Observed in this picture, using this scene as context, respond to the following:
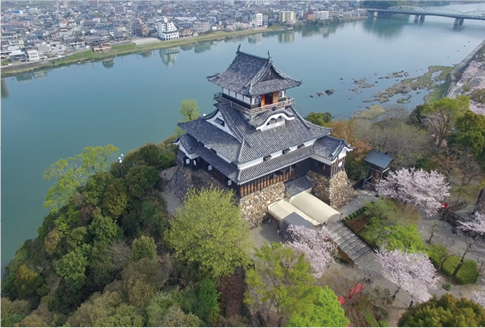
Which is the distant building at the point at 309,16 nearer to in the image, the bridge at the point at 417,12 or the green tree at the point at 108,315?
the bridge at the point at 417,12

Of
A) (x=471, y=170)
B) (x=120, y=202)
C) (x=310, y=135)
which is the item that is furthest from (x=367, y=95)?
(x=120, y=202)

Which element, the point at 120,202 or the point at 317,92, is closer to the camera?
the point at 120,202

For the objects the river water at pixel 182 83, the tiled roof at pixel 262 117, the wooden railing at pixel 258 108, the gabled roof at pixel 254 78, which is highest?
the gabled roof at pixel 254 78

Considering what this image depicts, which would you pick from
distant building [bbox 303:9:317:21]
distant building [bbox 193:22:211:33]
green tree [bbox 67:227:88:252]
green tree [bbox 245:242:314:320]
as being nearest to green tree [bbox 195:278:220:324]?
green tree [bbox 245:242:314:320]

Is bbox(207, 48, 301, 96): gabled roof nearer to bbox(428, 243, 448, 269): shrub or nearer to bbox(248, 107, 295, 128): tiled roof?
bbox(248, 107, 295, 128): tiled roof

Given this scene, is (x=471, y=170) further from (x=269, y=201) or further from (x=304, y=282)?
(x=304, y=282)

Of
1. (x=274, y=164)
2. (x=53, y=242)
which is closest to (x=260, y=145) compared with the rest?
(x=274, y=164)

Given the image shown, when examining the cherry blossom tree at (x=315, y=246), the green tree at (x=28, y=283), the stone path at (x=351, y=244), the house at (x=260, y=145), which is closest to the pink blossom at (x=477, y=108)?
the house at (x=260, y=145)
